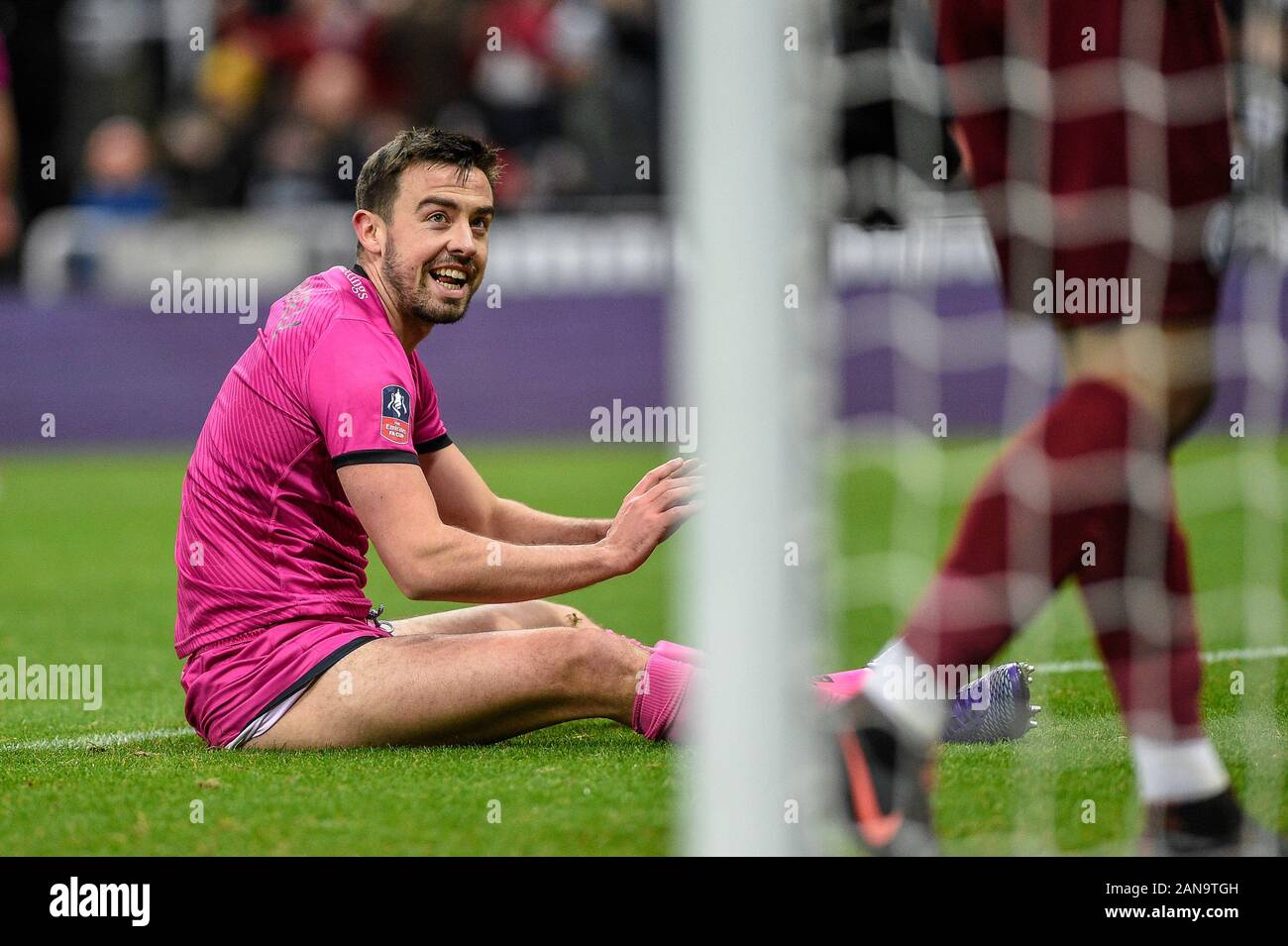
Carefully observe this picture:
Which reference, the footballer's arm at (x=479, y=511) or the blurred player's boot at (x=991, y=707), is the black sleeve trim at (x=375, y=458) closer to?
the footballer's arm at (x=479, y=511)

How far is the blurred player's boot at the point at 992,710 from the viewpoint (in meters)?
3.66

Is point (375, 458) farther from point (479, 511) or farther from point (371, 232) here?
point (479, 511)

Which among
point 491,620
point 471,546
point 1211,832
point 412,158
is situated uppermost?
point 412,158

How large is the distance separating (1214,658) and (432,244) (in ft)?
8.55

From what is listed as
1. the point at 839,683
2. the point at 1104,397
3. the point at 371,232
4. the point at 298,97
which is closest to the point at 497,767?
the point at 839,683

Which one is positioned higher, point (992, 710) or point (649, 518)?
point (649, 518)

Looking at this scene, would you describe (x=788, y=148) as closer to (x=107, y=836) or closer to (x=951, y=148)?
(x=107, y=836)

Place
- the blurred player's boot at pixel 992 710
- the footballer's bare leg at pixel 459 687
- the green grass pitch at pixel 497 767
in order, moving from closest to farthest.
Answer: the green grass pitch at pixel 497 767 < the footballer's bare leg at pixel 459 687 < the blurred player's boot at pixel 992 710

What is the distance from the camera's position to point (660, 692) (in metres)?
3.66

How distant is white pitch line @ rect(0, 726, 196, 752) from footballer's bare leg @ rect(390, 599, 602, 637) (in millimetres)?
608

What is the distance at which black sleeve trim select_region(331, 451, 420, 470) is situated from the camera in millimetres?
3445

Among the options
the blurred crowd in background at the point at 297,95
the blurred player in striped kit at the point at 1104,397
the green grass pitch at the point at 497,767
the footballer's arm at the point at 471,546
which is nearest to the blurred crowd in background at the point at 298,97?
the blurred crowd in background at the point at 297,95

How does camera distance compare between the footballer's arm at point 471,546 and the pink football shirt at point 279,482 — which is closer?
the footballer's arm at point 471,546

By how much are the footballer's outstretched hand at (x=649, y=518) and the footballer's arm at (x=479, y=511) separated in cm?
62
